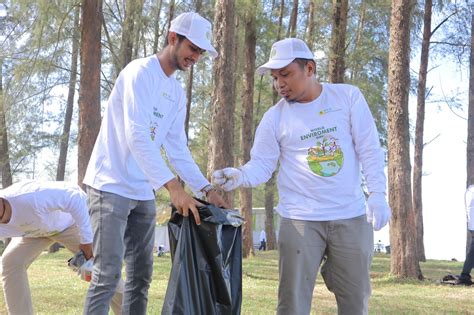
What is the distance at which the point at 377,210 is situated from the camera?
11.9ft

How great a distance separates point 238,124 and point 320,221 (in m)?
18.9

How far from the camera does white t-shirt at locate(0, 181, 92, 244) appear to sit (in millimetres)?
4062

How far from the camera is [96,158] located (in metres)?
3.73

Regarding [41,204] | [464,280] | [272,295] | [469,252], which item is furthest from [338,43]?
[41,204]

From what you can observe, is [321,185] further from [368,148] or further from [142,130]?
[142,130]

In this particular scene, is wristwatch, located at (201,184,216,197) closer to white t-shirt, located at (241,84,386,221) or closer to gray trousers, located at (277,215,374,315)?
white t-shirt, located at (241,84,386,221)

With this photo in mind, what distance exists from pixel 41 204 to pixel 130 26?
13030mm

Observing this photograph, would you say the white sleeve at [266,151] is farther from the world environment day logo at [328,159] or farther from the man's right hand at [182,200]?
the man's right hand at [182,200]

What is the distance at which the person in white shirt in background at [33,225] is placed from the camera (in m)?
4.07

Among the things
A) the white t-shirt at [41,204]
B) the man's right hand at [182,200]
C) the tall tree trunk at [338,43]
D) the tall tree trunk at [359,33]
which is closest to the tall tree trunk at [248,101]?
the tall tree trunk at [359,33]

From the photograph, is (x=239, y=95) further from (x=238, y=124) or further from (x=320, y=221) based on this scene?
(x=320, y=221)

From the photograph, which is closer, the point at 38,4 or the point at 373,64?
the point at 38,4

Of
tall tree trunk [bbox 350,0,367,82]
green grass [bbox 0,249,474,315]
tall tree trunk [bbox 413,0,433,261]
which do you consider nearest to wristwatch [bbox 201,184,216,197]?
green grass [bbox 0,249,474,315]

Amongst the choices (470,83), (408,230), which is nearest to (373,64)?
(470,83)
